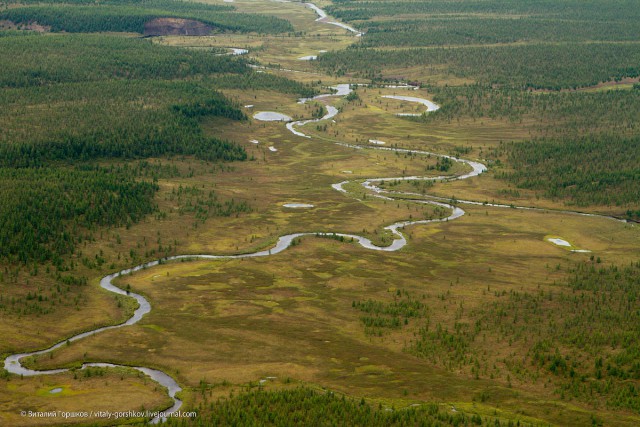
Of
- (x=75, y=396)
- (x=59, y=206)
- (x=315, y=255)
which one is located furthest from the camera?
(x=59, y=206)

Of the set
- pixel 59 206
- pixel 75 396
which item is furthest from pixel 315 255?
pixel 75 396

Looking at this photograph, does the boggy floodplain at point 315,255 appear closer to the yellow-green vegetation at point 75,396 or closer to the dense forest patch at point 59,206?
the yellow-green vegetation at point 75,396

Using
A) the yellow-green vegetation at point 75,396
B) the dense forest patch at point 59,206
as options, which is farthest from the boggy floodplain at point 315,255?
the dense forest patch at point 59,206

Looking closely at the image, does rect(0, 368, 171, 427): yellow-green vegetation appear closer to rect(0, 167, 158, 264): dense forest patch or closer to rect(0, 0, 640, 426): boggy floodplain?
rect(0, 0, 640, 426): boggy floodplain

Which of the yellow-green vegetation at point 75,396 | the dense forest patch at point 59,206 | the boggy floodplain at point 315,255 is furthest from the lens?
the dense forest patch at point 59,206

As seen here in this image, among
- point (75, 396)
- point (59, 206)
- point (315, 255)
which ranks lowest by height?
point (315, 255)

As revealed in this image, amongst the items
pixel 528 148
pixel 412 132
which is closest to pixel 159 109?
pixel 412 132

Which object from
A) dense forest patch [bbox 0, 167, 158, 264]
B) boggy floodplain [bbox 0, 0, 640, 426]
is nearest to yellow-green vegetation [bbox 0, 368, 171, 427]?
boggy floodplain [bbox 0, 0, 640, 426]

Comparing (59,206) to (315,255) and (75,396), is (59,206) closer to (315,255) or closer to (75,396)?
(315,255)
